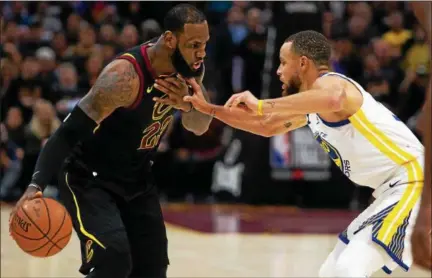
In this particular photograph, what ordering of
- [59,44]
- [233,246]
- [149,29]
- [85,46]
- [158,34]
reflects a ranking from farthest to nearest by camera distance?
[59,44], [85,46], [149,29], [158,34], [233,246]

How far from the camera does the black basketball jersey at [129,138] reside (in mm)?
5379

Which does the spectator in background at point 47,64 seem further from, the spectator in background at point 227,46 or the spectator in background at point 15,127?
the spectator in background at point 227,46

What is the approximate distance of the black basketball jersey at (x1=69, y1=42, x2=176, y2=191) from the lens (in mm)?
5379

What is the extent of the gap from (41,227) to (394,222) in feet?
6.67

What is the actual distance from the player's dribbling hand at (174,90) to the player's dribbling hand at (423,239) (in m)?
2.66

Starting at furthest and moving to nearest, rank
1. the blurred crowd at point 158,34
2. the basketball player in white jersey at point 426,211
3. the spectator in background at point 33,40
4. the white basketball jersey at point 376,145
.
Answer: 1. the spectator in background at point 33,40
2. the blurred crowd at point 158,34
3. the white basketball jersey at point 376,145
4. the basketball player in white jersey at point 426,211

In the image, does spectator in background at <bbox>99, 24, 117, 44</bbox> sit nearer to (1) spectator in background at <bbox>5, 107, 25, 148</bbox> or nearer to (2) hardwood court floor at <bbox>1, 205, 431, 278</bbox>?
(1) spectator in background at <bbox>5, 107, 25, 148</bbox>

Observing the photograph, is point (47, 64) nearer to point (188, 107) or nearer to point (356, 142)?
point (188, 107)

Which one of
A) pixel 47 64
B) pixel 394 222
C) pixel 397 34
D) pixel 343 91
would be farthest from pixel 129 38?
pixel 394 222

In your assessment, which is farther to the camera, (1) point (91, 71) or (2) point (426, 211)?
(1) point (91, 71)

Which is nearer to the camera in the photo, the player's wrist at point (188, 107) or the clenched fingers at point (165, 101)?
the clenched fingers at point (165, 101)

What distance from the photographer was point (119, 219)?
5324 millimetres

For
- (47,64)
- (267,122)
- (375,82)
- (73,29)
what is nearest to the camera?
(267,122)

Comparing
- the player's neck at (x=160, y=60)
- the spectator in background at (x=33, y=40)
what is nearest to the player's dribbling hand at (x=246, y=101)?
the player's neck at (x=160, y=60)
